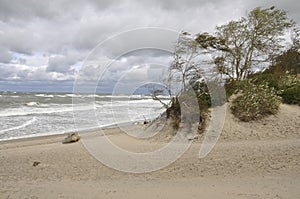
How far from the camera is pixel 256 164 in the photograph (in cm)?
788

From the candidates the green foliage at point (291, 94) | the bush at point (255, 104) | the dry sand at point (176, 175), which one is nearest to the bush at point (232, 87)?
the bush at point (255, 104)

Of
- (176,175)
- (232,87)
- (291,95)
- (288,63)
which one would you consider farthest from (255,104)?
(288,63)

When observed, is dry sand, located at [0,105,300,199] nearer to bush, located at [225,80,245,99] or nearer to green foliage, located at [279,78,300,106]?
green foliage, located at [279,78,300,106]

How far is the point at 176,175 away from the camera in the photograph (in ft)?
24.6

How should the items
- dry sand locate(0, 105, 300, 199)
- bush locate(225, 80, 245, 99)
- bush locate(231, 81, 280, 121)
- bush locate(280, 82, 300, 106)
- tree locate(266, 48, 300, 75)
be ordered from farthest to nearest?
tree locate(266, 48, 300, 75), bush locate(225, 80, 245, 99), bush locate(280, 82, 300, 106), bush locate(231, 81, 280, 121), dry sand locate(0, 105, 300, 199)

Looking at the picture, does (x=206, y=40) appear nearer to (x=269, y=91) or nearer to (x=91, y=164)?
(x=269, y=91)

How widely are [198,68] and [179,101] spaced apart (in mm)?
1819

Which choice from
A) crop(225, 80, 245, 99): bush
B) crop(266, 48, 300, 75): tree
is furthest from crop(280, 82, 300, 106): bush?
crop(266, 48, 300, 75): tree

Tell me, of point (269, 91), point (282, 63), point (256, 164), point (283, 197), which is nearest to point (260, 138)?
point (269, 91)

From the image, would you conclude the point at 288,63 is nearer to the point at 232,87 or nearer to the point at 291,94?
the point at 291,94

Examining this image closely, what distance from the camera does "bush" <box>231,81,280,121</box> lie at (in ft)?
44.4

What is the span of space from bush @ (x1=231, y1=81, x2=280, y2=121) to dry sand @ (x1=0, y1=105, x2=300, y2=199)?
185 cm

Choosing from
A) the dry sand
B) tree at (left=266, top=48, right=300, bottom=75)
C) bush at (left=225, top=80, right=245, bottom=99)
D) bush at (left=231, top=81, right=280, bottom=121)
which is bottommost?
the dry sand

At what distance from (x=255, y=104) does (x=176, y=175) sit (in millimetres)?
7602
